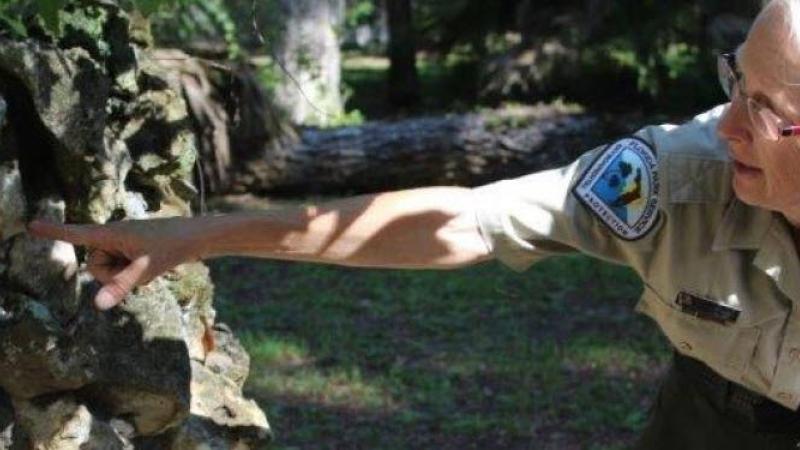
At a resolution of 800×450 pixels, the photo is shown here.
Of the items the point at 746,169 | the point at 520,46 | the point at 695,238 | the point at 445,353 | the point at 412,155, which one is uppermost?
the point at 746,169

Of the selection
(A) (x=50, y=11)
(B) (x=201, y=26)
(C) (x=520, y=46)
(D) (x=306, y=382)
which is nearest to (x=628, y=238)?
(A) (x=50, y=11)

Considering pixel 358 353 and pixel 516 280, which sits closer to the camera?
pixel 358 353

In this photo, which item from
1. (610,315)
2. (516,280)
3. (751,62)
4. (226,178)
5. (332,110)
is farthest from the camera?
(332,110)

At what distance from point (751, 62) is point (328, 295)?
4909mm

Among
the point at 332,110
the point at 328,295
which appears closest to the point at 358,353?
the point at 328,295

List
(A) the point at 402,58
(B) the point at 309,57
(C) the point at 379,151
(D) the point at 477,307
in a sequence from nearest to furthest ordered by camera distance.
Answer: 1. (D) the point at 477,307
2. (C) the point at 379,151
3. (B) the point at 309,57
4. (A) the point at 402,58

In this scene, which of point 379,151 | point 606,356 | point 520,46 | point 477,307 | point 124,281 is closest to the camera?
point 124,281

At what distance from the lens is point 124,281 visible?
7.37ft

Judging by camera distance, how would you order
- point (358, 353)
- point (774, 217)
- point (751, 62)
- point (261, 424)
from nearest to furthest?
point (751, 62) → point (774, 217) → point (261, 424) → point (358, 353)

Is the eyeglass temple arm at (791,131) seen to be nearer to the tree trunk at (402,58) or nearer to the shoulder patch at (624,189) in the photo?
the shoulder patch at (624,189)

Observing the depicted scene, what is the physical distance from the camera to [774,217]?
2297 mm

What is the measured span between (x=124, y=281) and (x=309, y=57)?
951 cm

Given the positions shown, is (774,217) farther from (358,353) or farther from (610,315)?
(610,315)

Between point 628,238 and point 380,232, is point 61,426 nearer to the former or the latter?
point 380,232
